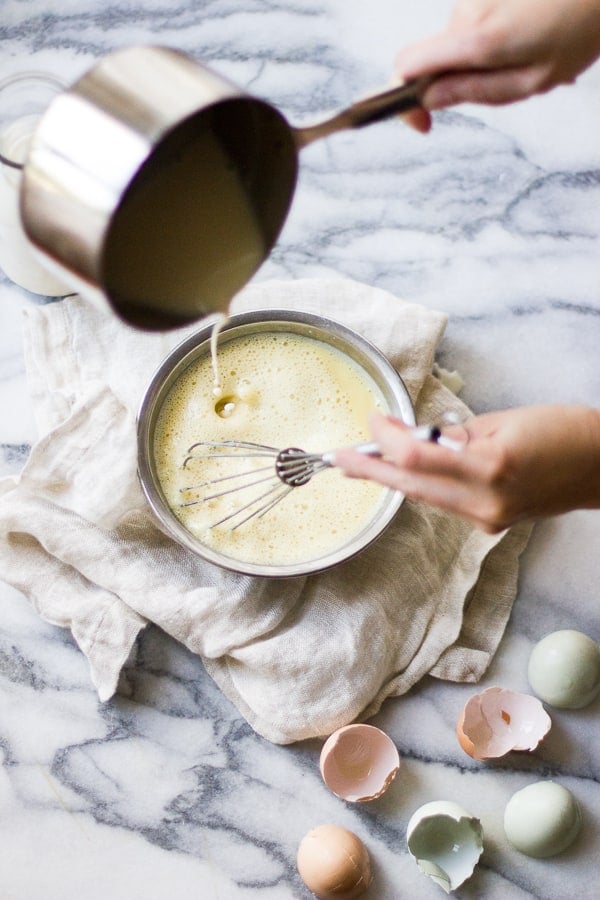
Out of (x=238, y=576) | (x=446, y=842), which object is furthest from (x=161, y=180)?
(x=446, y=842)

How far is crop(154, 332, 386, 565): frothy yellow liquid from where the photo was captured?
1244 millimetres

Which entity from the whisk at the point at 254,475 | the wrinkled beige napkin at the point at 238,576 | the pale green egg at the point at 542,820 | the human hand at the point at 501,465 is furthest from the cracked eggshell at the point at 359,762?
the human hand at the point at 501,465

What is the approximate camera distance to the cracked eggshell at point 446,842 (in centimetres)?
125

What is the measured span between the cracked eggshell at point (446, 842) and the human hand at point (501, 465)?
460 mm

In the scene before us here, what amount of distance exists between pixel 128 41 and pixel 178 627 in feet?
2.89

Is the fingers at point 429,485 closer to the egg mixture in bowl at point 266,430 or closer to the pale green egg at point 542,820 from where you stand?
the egg mixture in bowl at point 266,430

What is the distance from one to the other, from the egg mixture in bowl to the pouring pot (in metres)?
0.18

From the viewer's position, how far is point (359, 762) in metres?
1.28

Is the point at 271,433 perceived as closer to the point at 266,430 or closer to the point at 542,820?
the point at 266,430

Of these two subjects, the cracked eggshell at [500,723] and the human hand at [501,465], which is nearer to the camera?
the human hand at [501,465]

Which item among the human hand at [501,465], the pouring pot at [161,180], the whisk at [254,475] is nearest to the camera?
the pouring pot at [161,180]

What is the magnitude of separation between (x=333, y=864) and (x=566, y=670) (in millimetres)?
379

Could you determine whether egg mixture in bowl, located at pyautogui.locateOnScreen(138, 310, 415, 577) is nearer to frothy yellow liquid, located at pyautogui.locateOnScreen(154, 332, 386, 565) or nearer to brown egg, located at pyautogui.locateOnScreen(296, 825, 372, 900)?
frothy yellow liquid, located at pyautogui.locateOnScreen(154, 332, 386, 565)

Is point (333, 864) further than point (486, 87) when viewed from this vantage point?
Yes
